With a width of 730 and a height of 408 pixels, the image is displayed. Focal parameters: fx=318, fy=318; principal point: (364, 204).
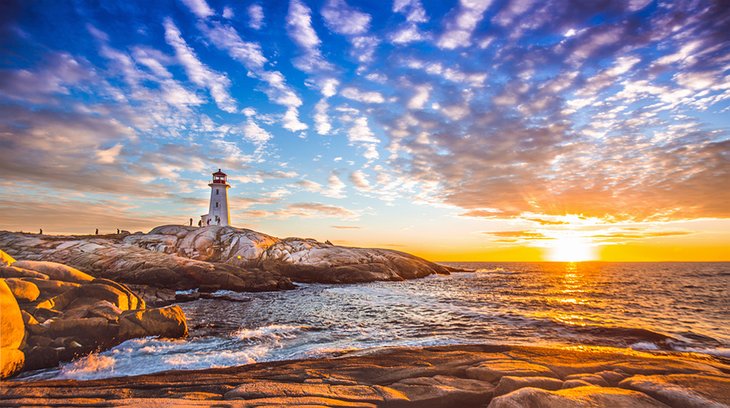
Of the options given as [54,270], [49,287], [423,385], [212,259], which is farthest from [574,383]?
[212,259]

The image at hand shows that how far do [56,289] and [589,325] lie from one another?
26.8 meters

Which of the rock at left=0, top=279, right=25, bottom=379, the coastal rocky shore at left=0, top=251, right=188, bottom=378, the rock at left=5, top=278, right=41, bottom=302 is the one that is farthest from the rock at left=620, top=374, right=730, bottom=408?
the rock at left=5, top=278, right=41, bottom=302

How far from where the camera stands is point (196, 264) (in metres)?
35.1

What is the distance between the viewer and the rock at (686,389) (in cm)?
649

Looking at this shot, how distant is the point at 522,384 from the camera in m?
7.48

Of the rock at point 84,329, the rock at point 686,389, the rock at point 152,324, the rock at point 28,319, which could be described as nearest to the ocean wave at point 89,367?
the rock at point 84,329

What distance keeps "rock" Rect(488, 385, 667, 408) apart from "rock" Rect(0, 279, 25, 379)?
1390 cm

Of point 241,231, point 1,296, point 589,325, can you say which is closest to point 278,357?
point 1,296

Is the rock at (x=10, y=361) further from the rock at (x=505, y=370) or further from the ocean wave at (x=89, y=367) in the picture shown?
the rock at (x=505, y=370)

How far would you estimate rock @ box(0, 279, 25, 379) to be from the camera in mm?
9719

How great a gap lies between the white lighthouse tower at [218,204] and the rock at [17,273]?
4371 cm

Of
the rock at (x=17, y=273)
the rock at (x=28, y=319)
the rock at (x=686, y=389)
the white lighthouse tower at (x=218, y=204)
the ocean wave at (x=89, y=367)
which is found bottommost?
the ocean wave at (x=89, y=367)

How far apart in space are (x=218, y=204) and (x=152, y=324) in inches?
1920

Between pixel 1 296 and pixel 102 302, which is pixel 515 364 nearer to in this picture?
pixel 1 296
